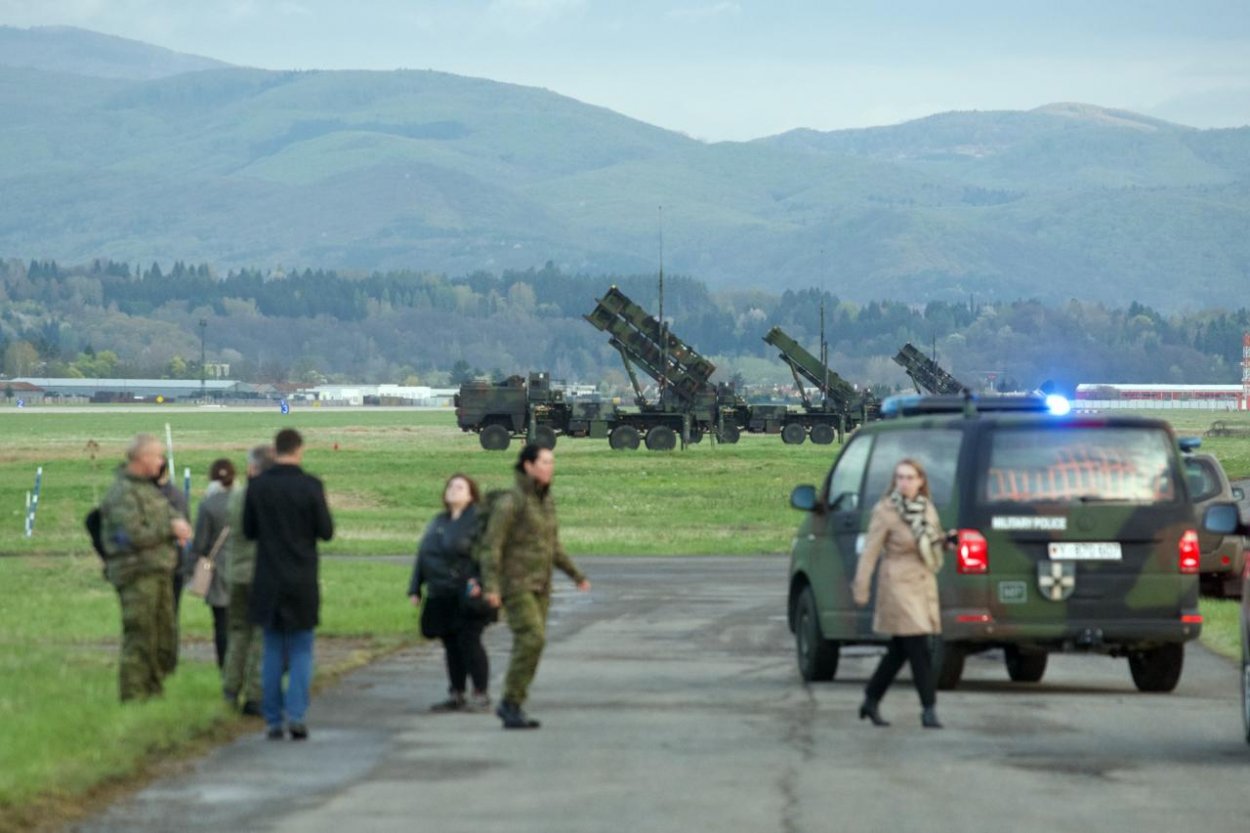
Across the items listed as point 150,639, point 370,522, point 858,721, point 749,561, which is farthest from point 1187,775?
point 370,522

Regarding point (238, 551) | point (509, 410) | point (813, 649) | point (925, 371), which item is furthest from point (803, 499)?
point (925, 371)

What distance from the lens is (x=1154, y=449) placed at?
1877 centimetres

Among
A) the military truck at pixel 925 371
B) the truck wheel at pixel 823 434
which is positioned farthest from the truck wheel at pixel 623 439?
the military truck at pixel 925 371

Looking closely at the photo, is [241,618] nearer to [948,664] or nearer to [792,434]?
[948,664]

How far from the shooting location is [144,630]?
17438mm

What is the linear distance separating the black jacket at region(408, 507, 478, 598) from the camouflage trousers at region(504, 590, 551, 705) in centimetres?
67

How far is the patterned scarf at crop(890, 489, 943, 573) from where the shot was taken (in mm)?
16750

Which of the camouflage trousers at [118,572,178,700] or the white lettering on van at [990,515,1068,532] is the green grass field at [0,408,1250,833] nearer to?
the camouflage trousers at [118,572,178,700]

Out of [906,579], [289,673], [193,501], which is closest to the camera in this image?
[289,673]

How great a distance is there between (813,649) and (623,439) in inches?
2800

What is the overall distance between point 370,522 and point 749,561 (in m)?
12.0

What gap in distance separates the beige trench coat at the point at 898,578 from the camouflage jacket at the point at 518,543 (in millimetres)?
1956

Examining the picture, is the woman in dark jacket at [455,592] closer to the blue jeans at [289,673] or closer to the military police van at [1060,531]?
the blue jeans at [289,673]

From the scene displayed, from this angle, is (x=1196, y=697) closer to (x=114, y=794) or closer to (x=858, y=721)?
(x=858, y=721)
